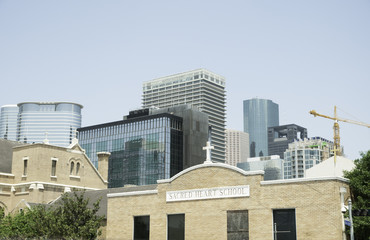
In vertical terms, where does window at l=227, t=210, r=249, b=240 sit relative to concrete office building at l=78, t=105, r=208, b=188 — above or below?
below

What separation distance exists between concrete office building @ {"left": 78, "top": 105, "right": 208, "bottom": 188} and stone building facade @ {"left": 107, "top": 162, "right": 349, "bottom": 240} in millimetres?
128341

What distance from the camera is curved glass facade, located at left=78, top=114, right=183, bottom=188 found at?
580ft

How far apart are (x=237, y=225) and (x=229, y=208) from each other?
1.37 metres

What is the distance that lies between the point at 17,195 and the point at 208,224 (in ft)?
105

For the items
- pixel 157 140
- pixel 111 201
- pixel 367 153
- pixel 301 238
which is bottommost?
pixel 301 238

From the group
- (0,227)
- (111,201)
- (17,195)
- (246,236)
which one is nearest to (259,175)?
(246,236)

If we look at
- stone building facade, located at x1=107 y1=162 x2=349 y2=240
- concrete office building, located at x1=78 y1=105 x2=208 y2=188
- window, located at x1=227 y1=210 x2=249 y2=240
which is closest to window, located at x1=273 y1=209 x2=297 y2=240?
stone building facade, located at x1=107 y1=162 x2=349 y2=240

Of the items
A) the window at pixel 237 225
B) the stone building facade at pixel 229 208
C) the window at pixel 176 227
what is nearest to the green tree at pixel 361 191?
the stone building facade at pixel 229 208

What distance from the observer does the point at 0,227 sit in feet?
166

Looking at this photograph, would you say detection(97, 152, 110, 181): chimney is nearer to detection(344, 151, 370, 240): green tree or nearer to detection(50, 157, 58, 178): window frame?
detection(50, 157, 58, 178): window frame

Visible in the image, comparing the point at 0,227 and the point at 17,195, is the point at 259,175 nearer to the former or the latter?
the point at 0,227

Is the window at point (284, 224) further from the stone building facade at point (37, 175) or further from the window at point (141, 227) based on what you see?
the stone building facade at point (37, 175)

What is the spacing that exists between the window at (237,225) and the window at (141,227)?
744 cm

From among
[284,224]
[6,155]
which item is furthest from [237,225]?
[6,155]
